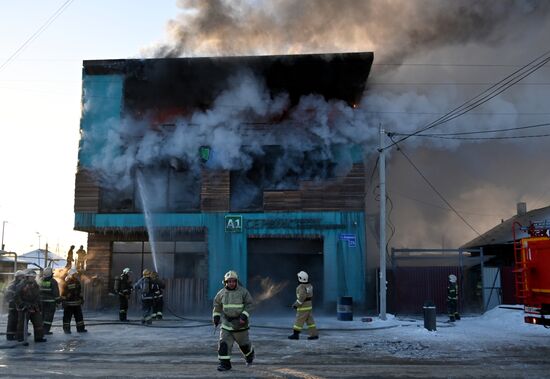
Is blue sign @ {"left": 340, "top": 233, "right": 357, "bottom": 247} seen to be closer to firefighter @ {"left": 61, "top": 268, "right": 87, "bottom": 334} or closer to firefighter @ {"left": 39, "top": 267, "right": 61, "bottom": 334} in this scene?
firefighter @ {"left": 61, "top": 268, "right": 87, "bottom": 334}

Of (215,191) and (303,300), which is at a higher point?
(215,191)

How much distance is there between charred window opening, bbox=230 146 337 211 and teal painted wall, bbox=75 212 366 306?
824 millimetres

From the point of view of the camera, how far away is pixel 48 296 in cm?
1236

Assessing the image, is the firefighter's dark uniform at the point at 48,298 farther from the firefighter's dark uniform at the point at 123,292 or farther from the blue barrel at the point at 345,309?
the blue barrel at the point at 345,309

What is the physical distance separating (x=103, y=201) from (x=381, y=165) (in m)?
10.0

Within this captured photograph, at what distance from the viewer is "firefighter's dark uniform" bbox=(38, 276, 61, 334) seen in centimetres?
1211

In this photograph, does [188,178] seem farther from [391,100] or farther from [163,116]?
[391,100]

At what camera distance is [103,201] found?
18844 mm

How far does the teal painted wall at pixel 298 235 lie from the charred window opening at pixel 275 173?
82 centimetres

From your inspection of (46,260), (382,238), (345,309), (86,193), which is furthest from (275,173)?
(46,260)

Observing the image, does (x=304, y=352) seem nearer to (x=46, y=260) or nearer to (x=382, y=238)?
(x=382, y=238)

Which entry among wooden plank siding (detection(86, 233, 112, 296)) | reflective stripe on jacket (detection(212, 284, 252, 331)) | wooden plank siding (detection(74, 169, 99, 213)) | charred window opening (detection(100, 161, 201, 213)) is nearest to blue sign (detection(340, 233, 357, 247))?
charred window opening (detection(100, 161, 201, 213))

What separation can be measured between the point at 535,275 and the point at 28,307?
10.7 metres

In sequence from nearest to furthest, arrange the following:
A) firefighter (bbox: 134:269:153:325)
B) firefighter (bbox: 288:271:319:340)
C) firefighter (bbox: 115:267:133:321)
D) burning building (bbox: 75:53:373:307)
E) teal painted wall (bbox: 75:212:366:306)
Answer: firefighter (bbox: 288:271:319:340), firefighter (bbox: 134:269:153:325), firefighter (bbox: 115:267:133:321), teal painted wall (bbox: 75:212:366:306), burning building (bbox: 75:53:373:307)
